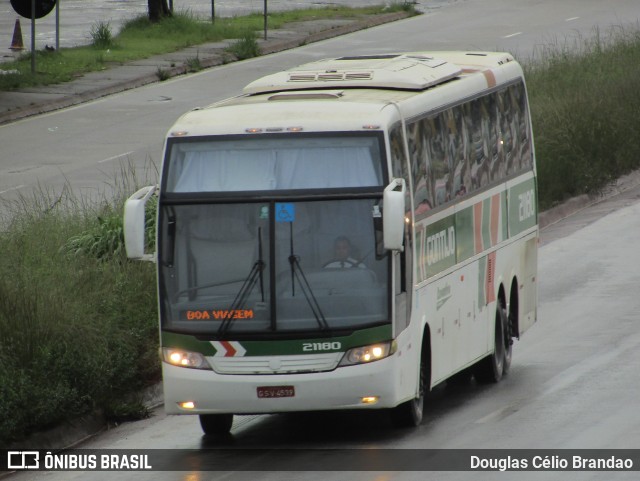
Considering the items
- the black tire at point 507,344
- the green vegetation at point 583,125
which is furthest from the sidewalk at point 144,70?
the black tire at point 507,344

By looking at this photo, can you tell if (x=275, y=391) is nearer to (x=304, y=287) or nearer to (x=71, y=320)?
(x=304, y=287)

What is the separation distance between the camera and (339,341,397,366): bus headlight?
13.4 meters

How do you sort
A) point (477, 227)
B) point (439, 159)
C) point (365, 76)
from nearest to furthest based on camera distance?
point (439, 159) < point (365, 76) < point (477, 227)

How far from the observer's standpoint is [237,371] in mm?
Answer: 13352

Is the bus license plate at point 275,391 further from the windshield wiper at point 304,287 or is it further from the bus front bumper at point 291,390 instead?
the windshield wiper at point 304,287

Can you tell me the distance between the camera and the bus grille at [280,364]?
523 inches

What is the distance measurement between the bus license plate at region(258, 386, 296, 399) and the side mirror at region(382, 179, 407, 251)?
145 cm

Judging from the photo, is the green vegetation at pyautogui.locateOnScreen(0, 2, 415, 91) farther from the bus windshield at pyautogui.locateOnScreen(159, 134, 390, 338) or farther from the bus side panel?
the bus windshield at pyautogui.locateOnScreen(159, 134, 390, 338)

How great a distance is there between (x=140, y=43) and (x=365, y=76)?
30417mm

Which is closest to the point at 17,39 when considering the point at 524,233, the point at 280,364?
the point at 524,233

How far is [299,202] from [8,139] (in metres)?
20.4

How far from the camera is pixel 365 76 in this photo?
15469 mm

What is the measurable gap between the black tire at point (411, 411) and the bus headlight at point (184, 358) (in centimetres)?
193

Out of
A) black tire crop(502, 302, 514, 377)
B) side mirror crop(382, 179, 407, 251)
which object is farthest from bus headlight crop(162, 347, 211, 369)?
black tire crop(502, 302, 514, 377)
